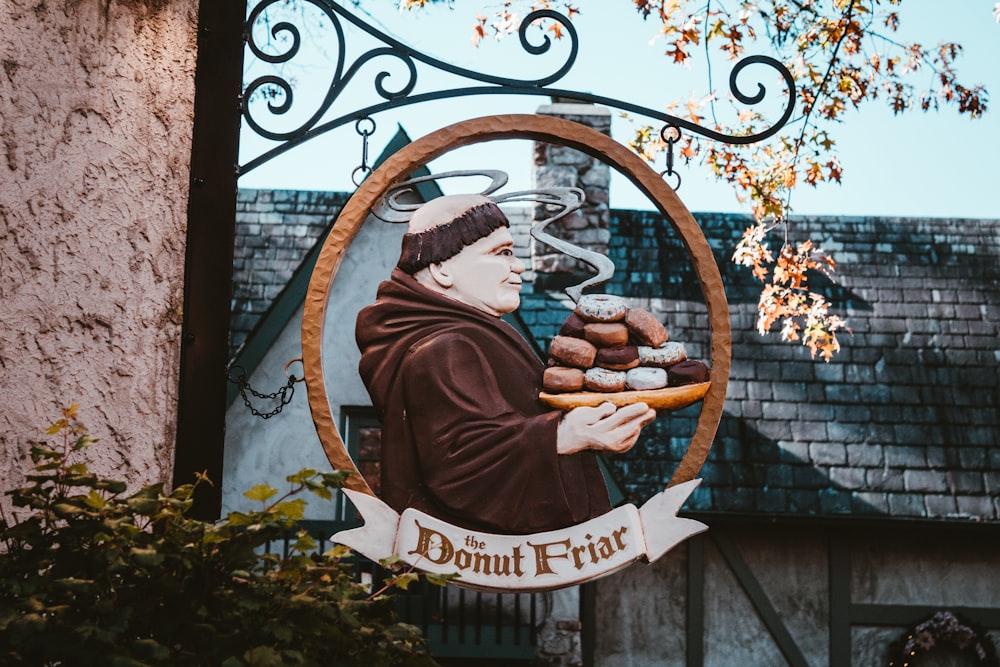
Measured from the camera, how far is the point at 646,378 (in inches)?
152

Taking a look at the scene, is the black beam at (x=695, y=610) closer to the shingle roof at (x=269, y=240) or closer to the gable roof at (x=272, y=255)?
the gable roof at (x=272, y=255)

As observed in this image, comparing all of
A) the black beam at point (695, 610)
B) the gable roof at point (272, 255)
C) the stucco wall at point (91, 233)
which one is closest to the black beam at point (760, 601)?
the black beam at point (695, 610)

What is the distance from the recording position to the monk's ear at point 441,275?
405 cm

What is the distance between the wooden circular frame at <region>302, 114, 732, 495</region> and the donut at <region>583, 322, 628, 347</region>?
27cm

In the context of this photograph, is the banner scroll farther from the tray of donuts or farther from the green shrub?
the green shrub

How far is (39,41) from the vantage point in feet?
11.8

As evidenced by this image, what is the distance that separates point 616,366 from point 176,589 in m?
1.65

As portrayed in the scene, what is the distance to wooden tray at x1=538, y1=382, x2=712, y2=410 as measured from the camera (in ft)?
12.6

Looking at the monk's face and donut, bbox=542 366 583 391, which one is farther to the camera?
the monk's face

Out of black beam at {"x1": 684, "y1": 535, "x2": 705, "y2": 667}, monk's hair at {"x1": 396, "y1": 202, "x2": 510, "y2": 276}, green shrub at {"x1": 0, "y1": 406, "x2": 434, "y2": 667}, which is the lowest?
black beam at {"x1": 684, "y1": 535, "x2": 705, "y2": 667}

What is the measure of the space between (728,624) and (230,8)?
7.77m

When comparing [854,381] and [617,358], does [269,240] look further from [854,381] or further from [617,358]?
[617,358]

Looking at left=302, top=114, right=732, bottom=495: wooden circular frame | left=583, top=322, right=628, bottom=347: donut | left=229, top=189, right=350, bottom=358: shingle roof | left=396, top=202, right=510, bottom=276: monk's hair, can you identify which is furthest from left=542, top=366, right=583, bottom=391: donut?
left=229, top=189, right=350, bottom=358: shingle roof

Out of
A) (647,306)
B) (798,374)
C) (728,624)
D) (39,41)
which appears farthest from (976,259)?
(39,41)
